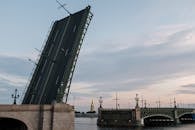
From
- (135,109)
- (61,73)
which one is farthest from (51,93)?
(135,109)

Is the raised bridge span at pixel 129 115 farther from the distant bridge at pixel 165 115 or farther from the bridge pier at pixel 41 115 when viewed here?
the bridge pier at pixel 41 115

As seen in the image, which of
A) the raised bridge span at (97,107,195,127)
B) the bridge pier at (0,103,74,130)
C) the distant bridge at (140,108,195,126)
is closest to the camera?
the bridge pier at (0,103,74,130)

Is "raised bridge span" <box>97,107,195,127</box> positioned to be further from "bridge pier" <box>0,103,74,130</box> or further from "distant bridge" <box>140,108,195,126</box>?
"bridge pier" <box>0,103,74,130</box>

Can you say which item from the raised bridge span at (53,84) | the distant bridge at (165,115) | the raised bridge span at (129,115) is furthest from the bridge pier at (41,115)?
the distant bridge at (165,115)

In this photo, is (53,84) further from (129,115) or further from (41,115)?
(129,115)

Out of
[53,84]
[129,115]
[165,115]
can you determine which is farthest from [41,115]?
[165,115]

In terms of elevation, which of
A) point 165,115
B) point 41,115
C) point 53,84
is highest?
point 53,84

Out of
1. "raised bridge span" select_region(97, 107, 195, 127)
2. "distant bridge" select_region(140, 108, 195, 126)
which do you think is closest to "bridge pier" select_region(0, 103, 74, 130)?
"raised bridge span" select_region(97, 107, 195, 127)

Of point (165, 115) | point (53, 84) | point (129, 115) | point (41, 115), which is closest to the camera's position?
point (41, 115)

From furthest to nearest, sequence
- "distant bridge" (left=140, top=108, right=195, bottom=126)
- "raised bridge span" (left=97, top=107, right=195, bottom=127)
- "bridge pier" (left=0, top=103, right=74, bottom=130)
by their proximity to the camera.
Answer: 1. "distant bridge" (left=140, top=108, right=195, bottom=126)
2. "raised bridge span" (left=97, top=107, right=195, bottom=127)
3. "bridge pier" (left=0, top=103, right=74, bottom=130)

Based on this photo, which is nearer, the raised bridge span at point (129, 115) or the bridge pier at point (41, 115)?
the bridge pier at point (41, 115)

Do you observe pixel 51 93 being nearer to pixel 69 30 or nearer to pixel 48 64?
pixel 48 64

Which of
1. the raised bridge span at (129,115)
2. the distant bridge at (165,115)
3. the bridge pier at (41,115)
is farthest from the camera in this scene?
the distant bridge at (165,115)

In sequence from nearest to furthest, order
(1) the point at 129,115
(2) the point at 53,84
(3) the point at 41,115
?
(3) the point at 41,115 < (2) the point at 53,84 < (1) the point at 129,115
